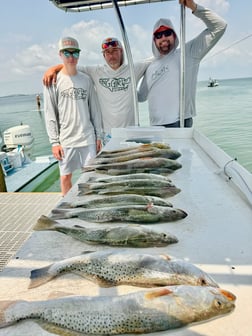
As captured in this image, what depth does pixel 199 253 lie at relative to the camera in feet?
3.99

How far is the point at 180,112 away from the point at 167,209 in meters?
2.58

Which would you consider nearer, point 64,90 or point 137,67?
point 64,90

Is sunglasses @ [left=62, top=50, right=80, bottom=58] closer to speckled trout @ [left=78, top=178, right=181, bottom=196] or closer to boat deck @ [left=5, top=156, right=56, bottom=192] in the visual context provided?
speckled trout @ [left=78, top=178, right=181, bottom=196]

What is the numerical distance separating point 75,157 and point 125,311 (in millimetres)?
3163

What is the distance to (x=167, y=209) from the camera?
1.54 metres

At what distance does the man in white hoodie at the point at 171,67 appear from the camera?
3713mm

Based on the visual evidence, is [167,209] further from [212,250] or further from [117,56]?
[117,56]

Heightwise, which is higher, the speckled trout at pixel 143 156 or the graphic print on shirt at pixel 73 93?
the graphic print on shirt at pixel 73 93

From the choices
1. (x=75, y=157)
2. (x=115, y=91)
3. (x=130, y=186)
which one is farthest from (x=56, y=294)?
(x=115, y=91)

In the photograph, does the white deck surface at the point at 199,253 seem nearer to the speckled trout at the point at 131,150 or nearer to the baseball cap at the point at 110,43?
the speckled trout at the point at 131,150

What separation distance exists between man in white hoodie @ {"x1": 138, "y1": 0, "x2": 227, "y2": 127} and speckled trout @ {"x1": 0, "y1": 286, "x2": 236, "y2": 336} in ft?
10.7

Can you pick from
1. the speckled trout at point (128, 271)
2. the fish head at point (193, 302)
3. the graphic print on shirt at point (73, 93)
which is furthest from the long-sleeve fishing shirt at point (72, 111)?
the fish head at point (193, 302)

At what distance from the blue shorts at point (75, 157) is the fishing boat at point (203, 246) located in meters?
1.61

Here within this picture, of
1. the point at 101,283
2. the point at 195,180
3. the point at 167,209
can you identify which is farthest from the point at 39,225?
the point at 195,180
